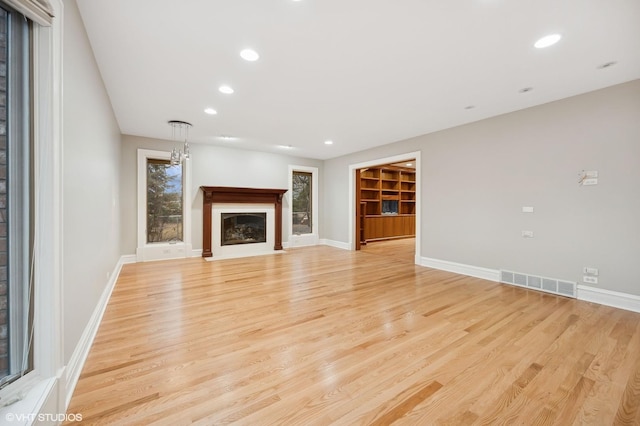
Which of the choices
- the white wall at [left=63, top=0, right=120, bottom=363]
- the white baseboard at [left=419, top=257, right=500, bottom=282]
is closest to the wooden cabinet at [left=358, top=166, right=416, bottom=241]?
the white baseboard at [left=419, top=257, right=500, bottom=282]

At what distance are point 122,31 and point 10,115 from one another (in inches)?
58.0

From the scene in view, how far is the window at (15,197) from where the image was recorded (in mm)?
1219

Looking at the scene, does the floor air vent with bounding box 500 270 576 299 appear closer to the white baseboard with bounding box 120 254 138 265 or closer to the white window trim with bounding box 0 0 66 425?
the white window trim with bounding box 0 0 66 425

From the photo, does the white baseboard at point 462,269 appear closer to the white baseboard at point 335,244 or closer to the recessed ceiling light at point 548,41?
the white baseboard at point 335,244

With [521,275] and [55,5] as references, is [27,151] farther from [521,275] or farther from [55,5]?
[521,275]

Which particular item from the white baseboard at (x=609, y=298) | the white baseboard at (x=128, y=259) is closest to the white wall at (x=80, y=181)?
the white baseboard at (x=128, y=259)

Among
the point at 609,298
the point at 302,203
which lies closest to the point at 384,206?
the point at 302,203

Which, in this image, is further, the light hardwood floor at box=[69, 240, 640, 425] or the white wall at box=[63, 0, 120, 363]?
the white wall at box=[63, 0, 120, 363]

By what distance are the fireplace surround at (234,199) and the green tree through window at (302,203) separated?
2.44 feet

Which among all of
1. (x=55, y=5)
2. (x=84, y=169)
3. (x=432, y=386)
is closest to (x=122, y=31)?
(x=55, y=5)

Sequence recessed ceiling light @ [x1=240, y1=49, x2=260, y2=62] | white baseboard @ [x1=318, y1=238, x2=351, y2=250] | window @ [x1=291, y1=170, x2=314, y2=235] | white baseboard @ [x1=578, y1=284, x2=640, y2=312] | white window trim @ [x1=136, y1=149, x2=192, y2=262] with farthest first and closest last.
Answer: window @ [x1=291, y1=170, x2=314, y2=235], white baseboard @ [x1=318, y1=238, x2=351, y2=250], white window trim @ [x1=136, y1=149, x2=192, y2=262], white baseboard @ [x1=578, y1=284, x2=640, y2=312], recessed ceiling light @ [x1=240, y1=49, x2=260, y2=62]

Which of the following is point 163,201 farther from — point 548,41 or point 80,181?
point 548,41

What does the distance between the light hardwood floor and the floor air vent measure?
0.17m

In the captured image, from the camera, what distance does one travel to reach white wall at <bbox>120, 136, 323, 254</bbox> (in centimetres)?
538
